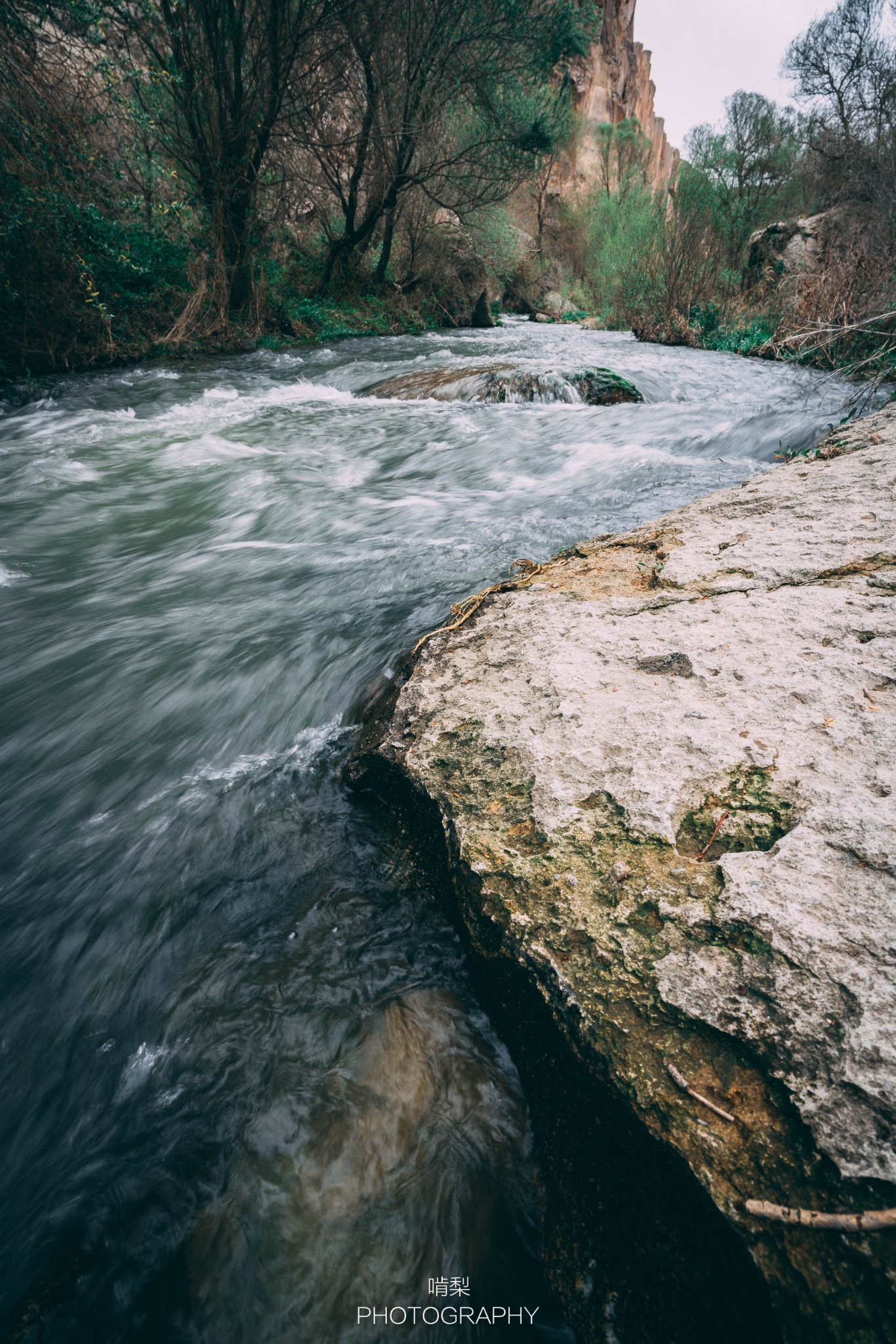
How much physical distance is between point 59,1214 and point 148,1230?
8.1 inches

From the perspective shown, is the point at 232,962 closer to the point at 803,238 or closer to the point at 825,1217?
the point at 825,1217

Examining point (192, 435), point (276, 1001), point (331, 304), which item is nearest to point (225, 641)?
point (276, 1001)

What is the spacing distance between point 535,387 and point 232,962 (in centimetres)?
684

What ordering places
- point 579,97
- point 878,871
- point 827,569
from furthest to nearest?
1. point 579,97
2. point 827,569
3. point 878,871

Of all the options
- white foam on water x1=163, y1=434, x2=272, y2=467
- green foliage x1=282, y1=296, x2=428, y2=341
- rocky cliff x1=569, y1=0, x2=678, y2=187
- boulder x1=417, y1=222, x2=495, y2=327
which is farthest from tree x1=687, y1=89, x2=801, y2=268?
white foam on water x1=163, y1=434, x2=272, y2=467

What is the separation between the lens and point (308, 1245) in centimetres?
119

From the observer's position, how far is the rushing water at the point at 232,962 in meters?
1.19

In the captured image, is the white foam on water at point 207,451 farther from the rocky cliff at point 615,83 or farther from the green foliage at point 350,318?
the rocky cliff at point 615,83

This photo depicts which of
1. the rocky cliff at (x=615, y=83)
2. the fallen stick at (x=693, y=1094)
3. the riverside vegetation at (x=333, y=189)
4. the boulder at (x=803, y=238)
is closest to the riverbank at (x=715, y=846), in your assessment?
the fallen stick at (x=693, y=1094)

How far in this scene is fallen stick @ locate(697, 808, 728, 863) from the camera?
1.27 metres

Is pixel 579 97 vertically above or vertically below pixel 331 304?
above

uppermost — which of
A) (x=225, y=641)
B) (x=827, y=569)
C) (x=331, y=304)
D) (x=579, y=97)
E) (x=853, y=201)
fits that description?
(x=579, y=97)

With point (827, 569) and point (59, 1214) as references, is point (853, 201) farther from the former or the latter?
point (59, 1214)

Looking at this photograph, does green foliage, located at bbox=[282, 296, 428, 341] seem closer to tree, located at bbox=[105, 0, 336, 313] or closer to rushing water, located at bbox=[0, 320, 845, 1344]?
tree, located at bbox=[105, 0, 336, 313]
